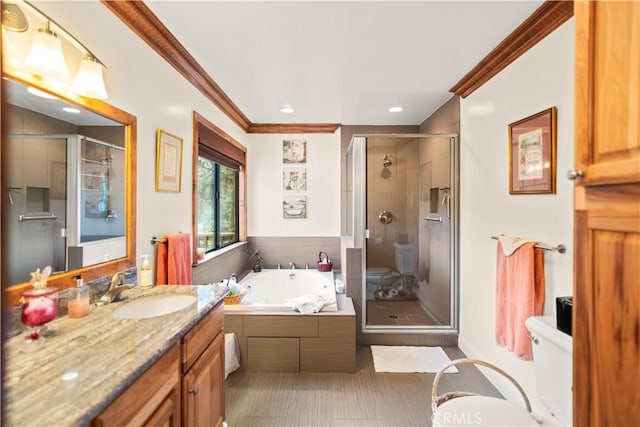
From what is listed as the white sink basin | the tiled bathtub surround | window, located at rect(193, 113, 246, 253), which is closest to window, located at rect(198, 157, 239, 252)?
window, located at rect(193, 113, 246, 253)

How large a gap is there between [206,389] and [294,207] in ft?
9.22

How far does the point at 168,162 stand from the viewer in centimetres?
198

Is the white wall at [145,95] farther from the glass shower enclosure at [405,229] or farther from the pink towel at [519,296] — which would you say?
the pink towel at [519,296]

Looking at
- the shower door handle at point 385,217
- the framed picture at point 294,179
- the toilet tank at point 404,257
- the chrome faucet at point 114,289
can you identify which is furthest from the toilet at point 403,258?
the chrome faucet at point 114,289

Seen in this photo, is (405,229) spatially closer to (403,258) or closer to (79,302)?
(403,258)

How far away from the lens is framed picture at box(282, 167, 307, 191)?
13.2 feet

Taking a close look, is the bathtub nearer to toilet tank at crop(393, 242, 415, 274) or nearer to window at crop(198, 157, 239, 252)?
window at crop(198, 157, 239, 252)

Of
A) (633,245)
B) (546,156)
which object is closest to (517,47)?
(546,156)

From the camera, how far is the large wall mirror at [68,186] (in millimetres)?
1038

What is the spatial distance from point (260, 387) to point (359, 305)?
119 cm

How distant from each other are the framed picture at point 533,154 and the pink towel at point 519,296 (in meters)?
0.38

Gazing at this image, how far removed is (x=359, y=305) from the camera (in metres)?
2.94

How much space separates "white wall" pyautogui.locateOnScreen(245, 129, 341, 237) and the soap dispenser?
2786 millimetres

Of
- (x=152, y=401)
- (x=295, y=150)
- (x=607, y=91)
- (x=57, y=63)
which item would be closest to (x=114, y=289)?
(x=152, y=401)
